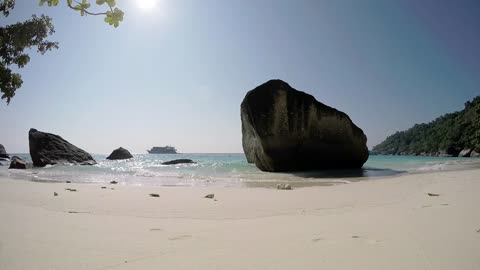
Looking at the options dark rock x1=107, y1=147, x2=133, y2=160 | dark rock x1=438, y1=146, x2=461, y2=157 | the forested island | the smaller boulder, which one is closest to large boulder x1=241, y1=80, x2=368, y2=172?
dark rock x1=107, y1=147, x2=133, y2=160

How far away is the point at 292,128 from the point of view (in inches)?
671

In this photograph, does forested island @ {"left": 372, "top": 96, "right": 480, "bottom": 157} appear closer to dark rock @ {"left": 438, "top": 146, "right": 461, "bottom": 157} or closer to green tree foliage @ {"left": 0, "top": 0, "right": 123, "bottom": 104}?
dark rock @ {"left": 438, "top": 146, "right": 461, "bottom": 157}

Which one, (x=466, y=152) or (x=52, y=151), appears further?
(x=466, y=152)

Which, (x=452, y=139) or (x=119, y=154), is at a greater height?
(x=452, y=139)

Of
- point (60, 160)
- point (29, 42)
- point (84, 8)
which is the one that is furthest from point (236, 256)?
point (60, 160)

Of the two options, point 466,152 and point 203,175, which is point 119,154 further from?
point 466,152

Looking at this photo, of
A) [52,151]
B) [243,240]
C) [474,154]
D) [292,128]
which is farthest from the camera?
[474,154]

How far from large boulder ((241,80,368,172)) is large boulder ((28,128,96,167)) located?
1690 centimetres

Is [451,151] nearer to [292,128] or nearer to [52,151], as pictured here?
[292,128]

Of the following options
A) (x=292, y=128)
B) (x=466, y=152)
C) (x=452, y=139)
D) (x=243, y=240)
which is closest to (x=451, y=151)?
(x=452, y=139)

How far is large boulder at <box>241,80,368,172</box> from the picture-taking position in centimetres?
1688

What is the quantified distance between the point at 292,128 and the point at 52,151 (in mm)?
20381

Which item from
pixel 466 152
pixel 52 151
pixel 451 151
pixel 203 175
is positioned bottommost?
pixel 203 175

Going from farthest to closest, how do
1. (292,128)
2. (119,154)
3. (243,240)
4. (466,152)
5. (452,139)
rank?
(452,139) < (466,152) < (119,154) < (292,128) < (243,240)
